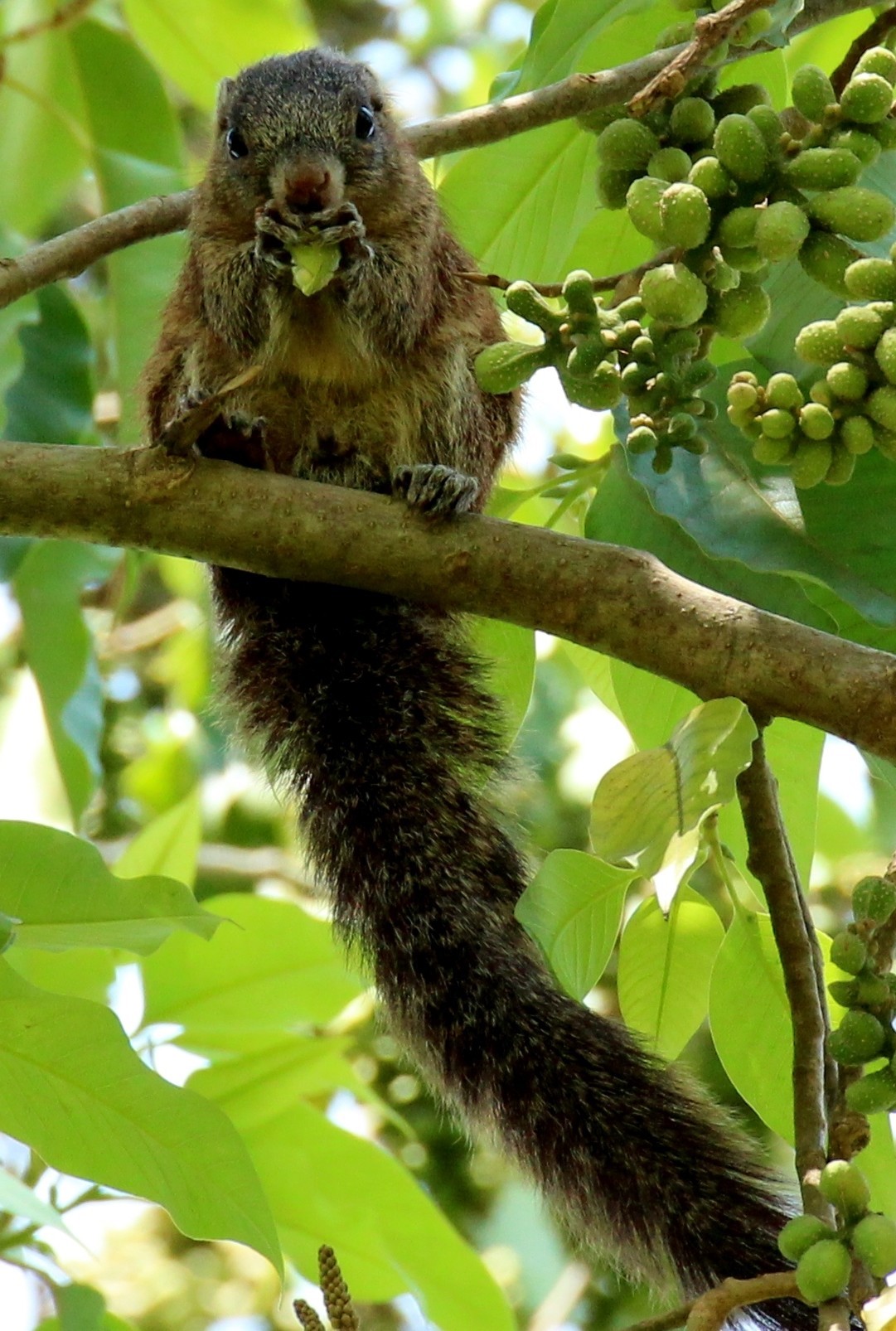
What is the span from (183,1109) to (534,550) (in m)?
0.63

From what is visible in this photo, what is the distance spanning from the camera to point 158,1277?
13.1 ft

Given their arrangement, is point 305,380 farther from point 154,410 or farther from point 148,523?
point 148,523

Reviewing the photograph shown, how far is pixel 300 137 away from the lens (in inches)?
97.3

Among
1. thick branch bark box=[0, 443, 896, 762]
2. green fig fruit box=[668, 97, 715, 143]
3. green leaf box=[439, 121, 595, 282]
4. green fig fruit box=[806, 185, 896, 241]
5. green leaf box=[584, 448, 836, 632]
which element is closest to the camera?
green fig fruit box=[806, 185, 896, 241]

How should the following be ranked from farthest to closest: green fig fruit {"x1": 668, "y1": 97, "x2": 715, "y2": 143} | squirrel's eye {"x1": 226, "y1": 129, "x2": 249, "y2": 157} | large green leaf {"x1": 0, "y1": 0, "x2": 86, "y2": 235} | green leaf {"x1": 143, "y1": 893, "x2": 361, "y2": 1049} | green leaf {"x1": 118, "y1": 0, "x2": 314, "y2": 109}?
large green leaf {"x1": 0, "y1": 0, "x2": 86, "y2": 235} → green leaf {"x1": 118, "y1": 0, "x2": 314, "y2": 109} → squirrel's eye {"x1": 226, "y1": 129, "x2": 249, "y2": 157} → green leaf {"x1": 143, "y1": 893, "x2": 361, "y2": 1049} → green fig fruit {"x1": 668, "y1": 97, "x2": 715, "y2": 143}

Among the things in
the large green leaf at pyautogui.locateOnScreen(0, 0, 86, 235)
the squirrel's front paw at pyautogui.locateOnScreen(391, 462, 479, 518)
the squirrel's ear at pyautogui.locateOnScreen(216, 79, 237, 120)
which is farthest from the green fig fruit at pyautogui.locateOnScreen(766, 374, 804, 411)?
the large green leaf at pyautogui.locateOnScreen(0, 0, 86, 235)

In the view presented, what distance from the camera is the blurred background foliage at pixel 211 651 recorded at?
192 centimetres

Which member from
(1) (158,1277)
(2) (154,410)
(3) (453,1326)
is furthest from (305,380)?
(1) (158,1277)

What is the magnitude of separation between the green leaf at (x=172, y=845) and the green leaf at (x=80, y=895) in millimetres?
794

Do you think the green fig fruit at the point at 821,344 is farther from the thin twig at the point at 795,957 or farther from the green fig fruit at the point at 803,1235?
the green fig fruit at the point at 803,1235

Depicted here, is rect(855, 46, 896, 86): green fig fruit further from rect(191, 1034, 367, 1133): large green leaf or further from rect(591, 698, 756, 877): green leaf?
rect(191, 1034, 367, 1133): large green leaf

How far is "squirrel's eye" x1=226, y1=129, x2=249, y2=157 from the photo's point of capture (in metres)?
2.49

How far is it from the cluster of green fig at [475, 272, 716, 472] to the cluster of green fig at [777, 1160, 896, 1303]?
61 cm

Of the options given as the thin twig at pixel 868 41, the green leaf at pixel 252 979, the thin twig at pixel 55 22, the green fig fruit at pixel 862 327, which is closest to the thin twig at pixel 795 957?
the green fig fruit at pixel 862 327
